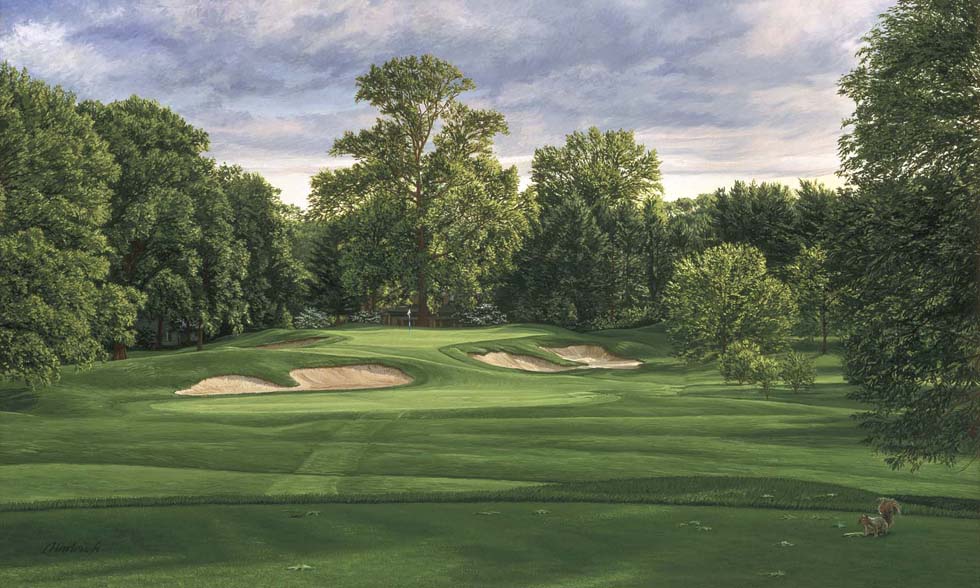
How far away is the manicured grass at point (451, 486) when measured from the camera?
1150 centimetres

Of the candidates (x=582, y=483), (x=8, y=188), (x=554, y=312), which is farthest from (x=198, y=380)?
(x=554, y=312)

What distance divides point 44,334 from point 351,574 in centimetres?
3102

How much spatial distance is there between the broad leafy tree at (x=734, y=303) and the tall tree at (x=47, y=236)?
34.3 metres

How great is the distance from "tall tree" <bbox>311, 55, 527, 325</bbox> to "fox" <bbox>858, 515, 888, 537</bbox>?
209 ft

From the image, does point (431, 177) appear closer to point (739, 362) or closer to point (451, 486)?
point (739, 362)

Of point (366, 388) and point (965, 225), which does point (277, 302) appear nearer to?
point (366, 388)

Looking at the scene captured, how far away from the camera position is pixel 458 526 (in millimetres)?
13945

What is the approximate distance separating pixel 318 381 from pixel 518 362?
62.7 ft

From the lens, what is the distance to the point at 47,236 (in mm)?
40500

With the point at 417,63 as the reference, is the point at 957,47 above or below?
below

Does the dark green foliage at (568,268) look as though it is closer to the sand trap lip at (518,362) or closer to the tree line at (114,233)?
the tree line at (114,233)

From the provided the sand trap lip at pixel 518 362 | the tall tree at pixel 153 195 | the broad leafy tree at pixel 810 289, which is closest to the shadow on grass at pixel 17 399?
the tall tree at pixel 153 195

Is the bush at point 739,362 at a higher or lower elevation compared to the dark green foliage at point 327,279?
lower
